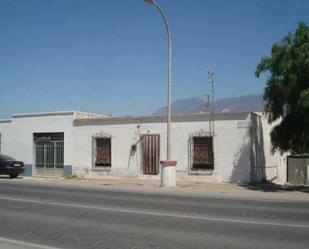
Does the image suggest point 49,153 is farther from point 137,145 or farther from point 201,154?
point 201,154

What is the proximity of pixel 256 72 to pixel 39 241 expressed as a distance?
52.9 feet

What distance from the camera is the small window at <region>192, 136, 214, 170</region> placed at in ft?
85.0

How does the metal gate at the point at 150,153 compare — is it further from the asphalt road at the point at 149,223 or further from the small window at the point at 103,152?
the asphalt road at the point at 149,223

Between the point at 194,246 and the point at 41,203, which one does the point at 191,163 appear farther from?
the point at 194,246

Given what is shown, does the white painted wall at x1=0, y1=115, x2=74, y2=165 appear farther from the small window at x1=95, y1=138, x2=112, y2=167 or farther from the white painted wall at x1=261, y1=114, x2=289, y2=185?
the white painted wall at x1=261, y1=114, x2=289, y2=185

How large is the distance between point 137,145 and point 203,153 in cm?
400

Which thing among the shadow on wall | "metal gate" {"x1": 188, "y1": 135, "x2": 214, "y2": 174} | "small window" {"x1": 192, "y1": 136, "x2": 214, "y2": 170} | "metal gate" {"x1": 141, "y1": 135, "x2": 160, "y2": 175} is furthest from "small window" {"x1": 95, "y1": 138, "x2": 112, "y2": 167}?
A: the shadow on wall

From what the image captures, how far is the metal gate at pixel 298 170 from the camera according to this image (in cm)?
3066

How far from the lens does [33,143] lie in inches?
1281

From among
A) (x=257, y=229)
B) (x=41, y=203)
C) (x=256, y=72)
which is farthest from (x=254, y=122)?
(x=257, y=229)

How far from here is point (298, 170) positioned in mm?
30969

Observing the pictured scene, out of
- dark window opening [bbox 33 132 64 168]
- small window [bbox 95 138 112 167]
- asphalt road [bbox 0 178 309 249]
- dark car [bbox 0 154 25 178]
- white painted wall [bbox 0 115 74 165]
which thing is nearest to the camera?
asphalt road [bbox 0 178 309 249]

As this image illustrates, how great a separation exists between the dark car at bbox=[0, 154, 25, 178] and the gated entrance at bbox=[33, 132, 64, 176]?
1.82 m

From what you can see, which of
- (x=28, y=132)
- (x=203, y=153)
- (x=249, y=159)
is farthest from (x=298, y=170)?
(x=28, y=132)
